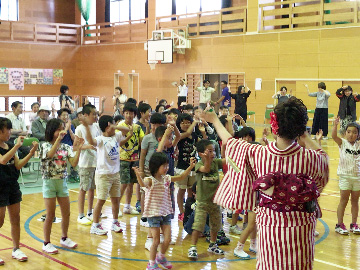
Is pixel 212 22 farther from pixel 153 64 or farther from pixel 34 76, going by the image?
pixel 34 76

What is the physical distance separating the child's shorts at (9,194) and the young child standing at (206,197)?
2011 mm

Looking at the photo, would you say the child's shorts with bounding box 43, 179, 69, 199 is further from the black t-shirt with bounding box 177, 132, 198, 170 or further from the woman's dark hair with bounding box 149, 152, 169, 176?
the black t-shirt with bounding box 177, 132, 198, 170

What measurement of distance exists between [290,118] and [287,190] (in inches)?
17.8

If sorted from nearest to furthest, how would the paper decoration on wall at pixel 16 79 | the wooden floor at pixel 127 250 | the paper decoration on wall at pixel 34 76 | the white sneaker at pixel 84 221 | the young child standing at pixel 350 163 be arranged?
the wooden floor at pixel 127 250 < the young child standing at pixel 350 163 < the white sneaker at pixel 84 221 < the paper decoration on wall at pixel 16 79 < the paper decoration on wall at pixel 34 76

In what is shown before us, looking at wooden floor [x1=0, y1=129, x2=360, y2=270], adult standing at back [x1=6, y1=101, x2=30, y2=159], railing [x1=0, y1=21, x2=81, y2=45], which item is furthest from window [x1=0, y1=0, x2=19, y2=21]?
wooden floor [x1=0, y1=129, x2=360, y2=270]

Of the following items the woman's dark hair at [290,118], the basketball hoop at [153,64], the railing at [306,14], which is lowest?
the woman's dark hair at [290,118]

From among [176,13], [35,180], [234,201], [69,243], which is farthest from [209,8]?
[234,201]

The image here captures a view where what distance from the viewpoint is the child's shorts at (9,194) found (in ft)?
17.3

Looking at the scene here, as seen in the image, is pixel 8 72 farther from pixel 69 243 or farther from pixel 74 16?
pixel 69 243

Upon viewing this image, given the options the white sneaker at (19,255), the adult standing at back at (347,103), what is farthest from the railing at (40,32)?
the white sneaker at (19,255)

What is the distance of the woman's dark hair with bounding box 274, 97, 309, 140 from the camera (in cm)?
312

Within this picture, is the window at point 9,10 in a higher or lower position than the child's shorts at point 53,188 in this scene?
higher

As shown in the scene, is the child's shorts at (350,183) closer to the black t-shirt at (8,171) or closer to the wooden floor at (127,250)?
the wooden floor at (127,250)

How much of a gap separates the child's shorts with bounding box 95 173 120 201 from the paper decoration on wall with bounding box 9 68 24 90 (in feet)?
66.1
